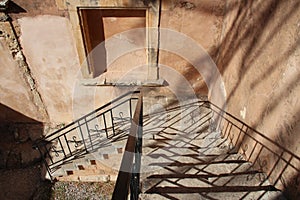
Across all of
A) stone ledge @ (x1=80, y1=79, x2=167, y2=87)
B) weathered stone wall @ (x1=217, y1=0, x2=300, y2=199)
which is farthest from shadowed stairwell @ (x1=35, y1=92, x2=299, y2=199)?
stone ledge @ (x1=80, y1=79, x2=167, y2=87)

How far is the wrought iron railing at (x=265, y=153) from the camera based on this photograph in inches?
83.6

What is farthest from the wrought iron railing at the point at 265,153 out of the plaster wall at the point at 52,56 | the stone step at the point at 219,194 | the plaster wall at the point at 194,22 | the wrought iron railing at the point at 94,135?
the plaster wall at the point at 52,56

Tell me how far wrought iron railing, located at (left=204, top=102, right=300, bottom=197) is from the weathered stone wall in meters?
0.01

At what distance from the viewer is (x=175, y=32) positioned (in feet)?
13.4

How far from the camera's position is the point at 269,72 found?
8.07ft

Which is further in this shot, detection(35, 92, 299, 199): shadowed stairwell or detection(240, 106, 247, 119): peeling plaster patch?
detection(240, 106, 247, 119): peeling plaster patch

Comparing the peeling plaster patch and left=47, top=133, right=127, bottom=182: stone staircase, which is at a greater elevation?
the peeling plaster patch

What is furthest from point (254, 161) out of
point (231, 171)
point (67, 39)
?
point (67, 39)

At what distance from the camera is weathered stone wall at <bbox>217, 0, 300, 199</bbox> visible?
205 cm

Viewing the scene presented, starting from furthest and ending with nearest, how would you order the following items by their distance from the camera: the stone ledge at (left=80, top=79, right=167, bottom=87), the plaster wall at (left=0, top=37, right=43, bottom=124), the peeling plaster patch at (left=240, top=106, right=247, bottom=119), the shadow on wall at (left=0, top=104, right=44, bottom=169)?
the shadow on wall at (left=0, top=104, right=44, bottom=169), the stone ledge at (left=80, top=79, right=167, bottom=87), the plaster wall at (left=0, top=37, right=43, bottom=124), the peeling plaster patch at (left=240, top=106, right=247, bottom=119)

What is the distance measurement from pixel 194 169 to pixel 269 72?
1.38m

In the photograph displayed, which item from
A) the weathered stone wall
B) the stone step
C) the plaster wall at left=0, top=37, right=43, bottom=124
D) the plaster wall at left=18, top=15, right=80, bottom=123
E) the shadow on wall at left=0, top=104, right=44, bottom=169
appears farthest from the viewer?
the shadow on wall at left=0, top=104, right=44, bottom=169

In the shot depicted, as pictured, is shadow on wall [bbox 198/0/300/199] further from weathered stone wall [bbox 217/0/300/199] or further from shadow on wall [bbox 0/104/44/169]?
shadow on wall [bbox 0/104/44/169]

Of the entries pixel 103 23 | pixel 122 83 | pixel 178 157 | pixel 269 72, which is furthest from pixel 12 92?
pixel 269 72
